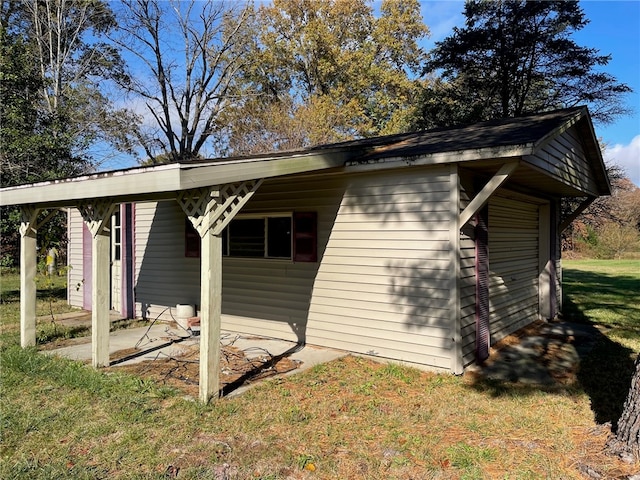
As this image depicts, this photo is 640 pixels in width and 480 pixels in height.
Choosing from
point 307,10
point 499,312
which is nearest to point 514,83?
point 307,10

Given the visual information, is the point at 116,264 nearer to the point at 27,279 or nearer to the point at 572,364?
the point at 27,279

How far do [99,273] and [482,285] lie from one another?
458 centimetres

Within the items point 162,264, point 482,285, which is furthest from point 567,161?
point 162,264

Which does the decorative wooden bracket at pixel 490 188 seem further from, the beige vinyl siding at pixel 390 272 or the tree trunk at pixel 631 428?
the tree trunk at pixel 631 428

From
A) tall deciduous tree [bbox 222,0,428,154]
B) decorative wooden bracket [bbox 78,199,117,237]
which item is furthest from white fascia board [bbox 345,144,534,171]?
tall deciduous tree [bbox 222,0,428,154]

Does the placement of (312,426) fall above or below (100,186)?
below

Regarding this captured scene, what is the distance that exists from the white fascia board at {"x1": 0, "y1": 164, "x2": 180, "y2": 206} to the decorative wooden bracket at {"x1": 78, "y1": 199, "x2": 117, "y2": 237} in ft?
0.68

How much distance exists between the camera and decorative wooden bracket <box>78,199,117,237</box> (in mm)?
4754

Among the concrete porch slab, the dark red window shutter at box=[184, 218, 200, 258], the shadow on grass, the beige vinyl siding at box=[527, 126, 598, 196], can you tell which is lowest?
the shadow on grass

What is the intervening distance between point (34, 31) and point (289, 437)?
57.8 ft

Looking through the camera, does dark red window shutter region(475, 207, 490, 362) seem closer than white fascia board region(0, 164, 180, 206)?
No

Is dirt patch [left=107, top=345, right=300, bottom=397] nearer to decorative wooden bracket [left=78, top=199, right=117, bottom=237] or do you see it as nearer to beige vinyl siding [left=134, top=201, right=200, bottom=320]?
decorative wooden bracket [left=78, top=199, right=117, bottom=237]

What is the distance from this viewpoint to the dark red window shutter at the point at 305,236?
593cm

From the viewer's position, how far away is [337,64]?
2195cm
